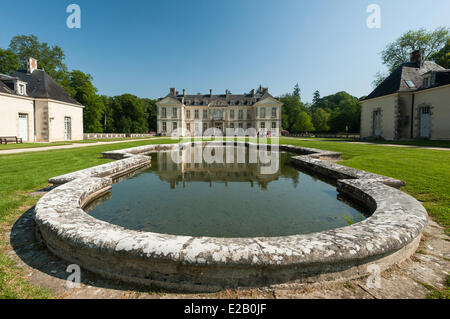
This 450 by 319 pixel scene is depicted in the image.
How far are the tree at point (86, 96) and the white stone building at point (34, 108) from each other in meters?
12.9

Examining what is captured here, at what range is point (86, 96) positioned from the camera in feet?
117

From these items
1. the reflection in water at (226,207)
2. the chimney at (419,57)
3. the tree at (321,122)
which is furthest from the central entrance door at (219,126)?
the reflection in water at (226,207)

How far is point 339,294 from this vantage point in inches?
63.7

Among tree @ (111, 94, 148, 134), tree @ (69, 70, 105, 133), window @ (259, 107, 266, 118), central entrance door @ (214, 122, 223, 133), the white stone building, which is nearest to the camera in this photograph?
the white stone building

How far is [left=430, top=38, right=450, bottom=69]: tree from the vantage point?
2492 centimetres

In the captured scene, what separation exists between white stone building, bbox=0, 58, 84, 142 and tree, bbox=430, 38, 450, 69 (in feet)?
136

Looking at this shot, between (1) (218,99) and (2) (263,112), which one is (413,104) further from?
(1) (218,99)

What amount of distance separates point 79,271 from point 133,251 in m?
0.58

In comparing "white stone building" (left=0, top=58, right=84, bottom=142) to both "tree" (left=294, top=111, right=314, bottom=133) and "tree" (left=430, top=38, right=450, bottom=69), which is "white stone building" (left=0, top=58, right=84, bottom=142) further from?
"tree" (left=430, top=38, right=450, bottom=69)

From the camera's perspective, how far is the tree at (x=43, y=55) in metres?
31.8

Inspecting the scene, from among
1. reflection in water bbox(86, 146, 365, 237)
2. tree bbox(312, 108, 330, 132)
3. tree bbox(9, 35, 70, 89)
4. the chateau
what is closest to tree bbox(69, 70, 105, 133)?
tree bbox(9, 35, 70, 89)

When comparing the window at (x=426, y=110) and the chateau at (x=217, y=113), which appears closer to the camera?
the window at (x=426, y=110)

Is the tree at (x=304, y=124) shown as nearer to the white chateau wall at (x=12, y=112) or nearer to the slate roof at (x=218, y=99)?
the slate roof at (x=218, y=99)
